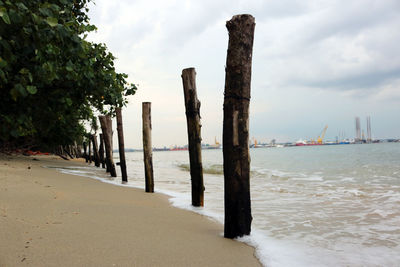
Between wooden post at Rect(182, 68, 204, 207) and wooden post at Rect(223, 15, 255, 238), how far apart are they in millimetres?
2373

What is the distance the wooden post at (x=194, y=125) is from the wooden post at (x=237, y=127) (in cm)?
237

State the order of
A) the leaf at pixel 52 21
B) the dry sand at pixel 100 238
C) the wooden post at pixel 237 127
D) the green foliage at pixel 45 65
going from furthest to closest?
the green foliage at pixel 45 65, the leaf at pixel 52 21, the wooden post at pixel 237 127, the dry sand at pixel 100 238

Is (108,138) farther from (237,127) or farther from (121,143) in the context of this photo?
(237,127)

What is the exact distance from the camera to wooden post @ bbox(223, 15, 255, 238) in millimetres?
3316

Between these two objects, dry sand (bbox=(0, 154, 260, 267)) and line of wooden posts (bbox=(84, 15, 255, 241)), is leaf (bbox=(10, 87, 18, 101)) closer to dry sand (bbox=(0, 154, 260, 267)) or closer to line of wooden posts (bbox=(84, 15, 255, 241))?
dry sand (bbox=(0, 154, 260, 267))

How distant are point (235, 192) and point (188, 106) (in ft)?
9.18

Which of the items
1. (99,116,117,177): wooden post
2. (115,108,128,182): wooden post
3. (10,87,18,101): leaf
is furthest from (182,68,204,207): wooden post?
(99,116,117,177): wooden post

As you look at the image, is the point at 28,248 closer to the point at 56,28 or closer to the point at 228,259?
the point at 228,259

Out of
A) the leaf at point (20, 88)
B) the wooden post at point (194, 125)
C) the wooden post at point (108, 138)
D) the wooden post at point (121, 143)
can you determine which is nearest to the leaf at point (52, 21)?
the leaf at point (20, 88)

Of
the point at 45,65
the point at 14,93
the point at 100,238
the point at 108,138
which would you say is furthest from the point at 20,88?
the point at 108,138

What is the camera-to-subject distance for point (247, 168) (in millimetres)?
3359

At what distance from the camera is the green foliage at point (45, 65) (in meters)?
3.86

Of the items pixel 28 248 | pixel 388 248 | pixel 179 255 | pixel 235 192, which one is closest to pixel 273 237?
pixel 235 192

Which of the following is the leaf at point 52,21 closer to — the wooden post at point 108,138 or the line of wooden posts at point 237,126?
the line of wooden posts at point 237,126
